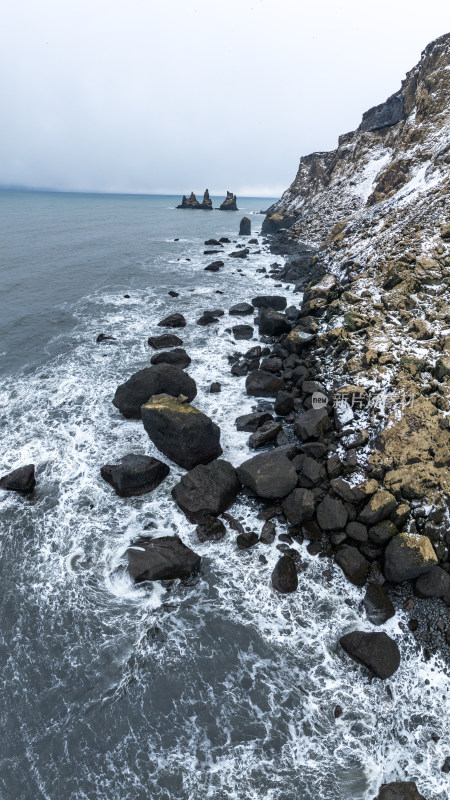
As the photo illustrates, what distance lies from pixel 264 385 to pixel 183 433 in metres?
6.52

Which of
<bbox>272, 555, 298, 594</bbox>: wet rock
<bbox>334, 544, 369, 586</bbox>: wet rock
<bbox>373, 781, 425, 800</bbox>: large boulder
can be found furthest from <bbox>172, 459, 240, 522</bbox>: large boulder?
<bbox>373, 781, 425, 800</bbox>: large boulder

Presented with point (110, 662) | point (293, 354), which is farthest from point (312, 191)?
point (110, 662)

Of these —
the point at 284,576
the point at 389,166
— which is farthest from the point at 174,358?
the point at 389,166

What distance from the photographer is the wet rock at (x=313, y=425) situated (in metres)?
14.5

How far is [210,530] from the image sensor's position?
12.0 meters

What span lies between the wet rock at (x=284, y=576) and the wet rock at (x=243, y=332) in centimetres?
1763

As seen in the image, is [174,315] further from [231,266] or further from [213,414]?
[231,266]

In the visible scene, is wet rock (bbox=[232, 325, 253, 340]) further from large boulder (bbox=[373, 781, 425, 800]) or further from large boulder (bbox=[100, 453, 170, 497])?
large boulder (bbox=[373, 781, 425, 800])

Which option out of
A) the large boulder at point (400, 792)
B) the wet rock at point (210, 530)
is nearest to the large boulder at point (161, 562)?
the wet rock at point (210, 530)

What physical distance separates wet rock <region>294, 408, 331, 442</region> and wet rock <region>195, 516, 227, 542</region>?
520cm

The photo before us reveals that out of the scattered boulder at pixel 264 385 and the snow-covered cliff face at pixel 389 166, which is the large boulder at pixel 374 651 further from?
the snow-covered cliff face at pixel 389 166

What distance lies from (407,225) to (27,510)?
108ft

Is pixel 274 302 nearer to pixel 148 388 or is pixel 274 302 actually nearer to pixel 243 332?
pixel 243 332

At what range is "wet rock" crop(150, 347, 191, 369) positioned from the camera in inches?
859
